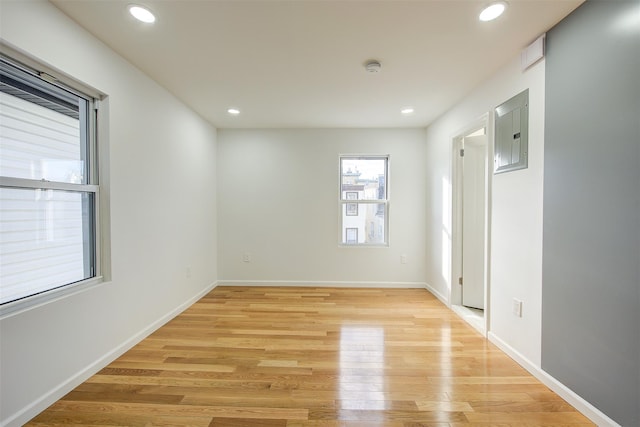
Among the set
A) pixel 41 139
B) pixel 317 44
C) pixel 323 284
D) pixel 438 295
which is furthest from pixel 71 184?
pixel 438 295

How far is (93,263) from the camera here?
78.5 inches

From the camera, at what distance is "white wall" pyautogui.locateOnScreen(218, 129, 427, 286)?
409 cm

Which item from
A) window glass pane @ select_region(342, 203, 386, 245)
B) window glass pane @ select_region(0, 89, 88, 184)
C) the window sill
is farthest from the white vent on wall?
the window sill

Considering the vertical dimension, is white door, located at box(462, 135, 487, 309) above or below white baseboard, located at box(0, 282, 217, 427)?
above

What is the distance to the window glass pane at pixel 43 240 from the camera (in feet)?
4.77

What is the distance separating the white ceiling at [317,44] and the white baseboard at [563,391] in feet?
7.70

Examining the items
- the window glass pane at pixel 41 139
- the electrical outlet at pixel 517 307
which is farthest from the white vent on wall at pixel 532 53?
the window glass pane at pixel 41 139

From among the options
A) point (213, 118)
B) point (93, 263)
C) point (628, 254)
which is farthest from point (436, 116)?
point (93, 263)

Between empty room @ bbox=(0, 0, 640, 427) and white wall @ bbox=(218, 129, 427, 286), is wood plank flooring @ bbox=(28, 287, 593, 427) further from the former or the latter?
white wall @ bbox=(218, 129, 427, 286)

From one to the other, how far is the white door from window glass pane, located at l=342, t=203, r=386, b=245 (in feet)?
4.18

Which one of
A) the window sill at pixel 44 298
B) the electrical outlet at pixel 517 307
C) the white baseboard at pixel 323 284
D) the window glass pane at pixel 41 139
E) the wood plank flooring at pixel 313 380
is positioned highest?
the window glass pane at pixel 41 139

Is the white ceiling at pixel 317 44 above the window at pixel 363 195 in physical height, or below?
above

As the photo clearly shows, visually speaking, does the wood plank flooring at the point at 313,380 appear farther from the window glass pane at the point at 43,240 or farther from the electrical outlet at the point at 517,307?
the window glass pane at the point at 43,240

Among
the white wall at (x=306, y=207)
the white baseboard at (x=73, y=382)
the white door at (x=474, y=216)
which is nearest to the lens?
the white baseboard at (x=73, y=382)
